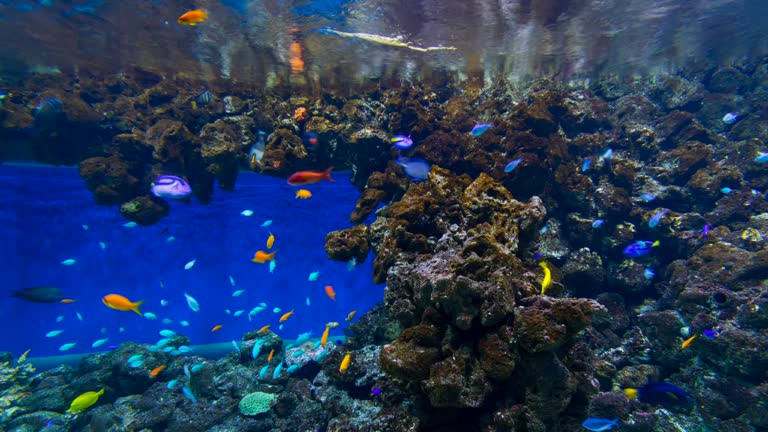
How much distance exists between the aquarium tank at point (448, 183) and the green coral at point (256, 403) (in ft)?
0.23

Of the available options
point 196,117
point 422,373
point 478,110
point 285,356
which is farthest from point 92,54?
point 422,373

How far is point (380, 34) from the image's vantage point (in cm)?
1131

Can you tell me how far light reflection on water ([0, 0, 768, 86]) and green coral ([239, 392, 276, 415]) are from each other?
1165cm

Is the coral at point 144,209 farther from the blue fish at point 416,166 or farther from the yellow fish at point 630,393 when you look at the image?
the yellow fish at point 630,393

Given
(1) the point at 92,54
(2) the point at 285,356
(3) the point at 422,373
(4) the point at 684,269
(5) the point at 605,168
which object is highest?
(1) the point at 92,54

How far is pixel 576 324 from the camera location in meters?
3.29

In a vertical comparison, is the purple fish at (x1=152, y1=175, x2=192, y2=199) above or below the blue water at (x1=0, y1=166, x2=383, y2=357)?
above

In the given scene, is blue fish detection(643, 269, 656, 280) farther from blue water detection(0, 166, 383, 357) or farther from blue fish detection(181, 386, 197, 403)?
blue water detection(0, 166, 383, 357)

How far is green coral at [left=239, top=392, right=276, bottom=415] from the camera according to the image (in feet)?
29.1

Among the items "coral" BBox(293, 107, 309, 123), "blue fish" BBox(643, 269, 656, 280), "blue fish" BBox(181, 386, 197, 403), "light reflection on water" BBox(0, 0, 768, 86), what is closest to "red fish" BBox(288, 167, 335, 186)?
"coral" BBox(293, 107, 309, 123)

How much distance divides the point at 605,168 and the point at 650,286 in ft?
12.1

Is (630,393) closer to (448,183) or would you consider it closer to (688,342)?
(688,342)

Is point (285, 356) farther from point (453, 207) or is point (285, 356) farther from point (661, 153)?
point (661, 153)

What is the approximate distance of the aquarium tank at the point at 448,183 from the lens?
4137 mm
